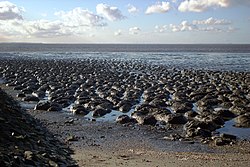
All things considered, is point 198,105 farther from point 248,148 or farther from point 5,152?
point 5,152

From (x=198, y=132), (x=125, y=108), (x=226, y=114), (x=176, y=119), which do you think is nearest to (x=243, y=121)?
(x=226, y=114)

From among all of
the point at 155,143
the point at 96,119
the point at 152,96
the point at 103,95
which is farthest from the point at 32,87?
the point at 155,143

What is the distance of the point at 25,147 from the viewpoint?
12.8 meters

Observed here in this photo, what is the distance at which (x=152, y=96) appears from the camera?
99.7 feet

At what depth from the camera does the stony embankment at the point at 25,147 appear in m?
11.2

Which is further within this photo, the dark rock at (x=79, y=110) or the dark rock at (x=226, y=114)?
the dark rock at (x=79, y=110)

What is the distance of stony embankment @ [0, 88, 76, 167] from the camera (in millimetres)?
11195

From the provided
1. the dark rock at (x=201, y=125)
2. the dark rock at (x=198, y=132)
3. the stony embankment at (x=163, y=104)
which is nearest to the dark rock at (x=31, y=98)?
the stony embankment at (x=163, y=104)

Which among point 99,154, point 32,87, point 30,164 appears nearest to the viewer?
point 30,164

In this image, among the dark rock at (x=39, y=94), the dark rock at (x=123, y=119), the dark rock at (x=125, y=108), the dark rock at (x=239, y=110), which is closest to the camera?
the dark rock at (x=123, y=119)

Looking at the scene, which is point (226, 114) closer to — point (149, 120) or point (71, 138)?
→ point (149, 120)

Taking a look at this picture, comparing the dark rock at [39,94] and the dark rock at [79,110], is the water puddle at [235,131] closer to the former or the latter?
the dark rock at [79,110]

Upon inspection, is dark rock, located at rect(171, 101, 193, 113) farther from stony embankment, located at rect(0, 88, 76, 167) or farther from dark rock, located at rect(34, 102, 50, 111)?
stony embankment, located at rect(0, 88, 76, 167)

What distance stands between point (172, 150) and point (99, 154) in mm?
2986
